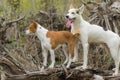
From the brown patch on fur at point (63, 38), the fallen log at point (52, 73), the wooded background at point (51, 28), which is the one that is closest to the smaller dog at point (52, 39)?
the brown patch on fur at point (63, 38)

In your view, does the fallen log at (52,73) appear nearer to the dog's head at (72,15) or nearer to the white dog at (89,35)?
the white dog at (89,35)

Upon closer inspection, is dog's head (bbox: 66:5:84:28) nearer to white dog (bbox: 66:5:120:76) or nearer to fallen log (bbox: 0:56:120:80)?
white dog (bbox: 66:5:120:76)

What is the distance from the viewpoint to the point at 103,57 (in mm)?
10320

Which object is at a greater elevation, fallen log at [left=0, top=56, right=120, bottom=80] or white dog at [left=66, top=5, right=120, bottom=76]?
white dog at [left=66, top=5, right=120, bottom=76]

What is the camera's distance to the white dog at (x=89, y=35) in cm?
785

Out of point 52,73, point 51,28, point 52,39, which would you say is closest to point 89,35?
point 52,39

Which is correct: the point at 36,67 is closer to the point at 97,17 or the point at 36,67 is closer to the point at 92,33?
the point at 92,33

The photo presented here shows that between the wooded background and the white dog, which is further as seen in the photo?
the wooded background

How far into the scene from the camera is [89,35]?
26.3ft

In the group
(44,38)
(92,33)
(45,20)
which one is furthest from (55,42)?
(45,20)

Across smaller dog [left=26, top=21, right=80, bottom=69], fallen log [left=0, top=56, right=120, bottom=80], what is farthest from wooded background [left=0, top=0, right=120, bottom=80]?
smaller dog [left=26, top=21, right=80, bottom=69]

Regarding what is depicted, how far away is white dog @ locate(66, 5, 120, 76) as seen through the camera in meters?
7.85

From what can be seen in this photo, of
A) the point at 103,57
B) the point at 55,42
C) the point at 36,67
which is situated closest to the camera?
the point at 55,42

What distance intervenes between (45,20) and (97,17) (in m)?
1.35
